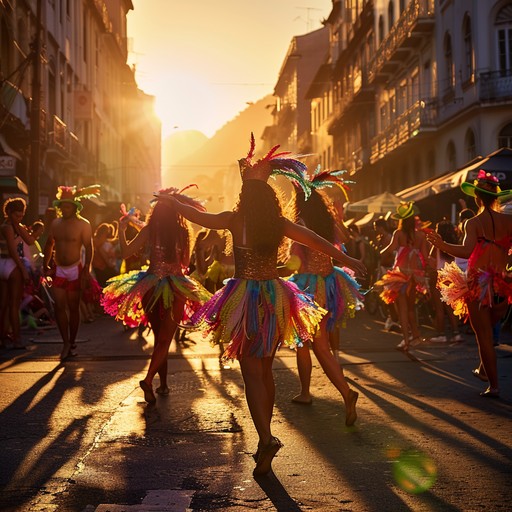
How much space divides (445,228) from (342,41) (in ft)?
145

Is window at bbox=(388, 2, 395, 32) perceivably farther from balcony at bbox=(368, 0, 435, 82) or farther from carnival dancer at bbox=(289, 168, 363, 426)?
carnival dancer at bbox=(289, 168, 363, 426)

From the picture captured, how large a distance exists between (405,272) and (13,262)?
4788 mm

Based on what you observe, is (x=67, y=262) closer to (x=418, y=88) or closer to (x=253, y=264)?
(x=253, y=264)

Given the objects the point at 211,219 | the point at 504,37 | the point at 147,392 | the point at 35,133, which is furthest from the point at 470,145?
the point at 211,219

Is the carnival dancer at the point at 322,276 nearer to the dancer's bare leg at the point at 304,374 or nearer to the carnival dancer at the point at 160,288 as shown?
the dancer's bare leg at the point at 304,374

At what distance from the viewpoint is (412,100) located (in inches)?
1421

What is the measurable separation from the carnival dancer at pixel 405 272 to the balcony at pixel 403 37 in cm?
2216

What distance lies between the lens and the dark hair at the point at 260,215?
5680mm

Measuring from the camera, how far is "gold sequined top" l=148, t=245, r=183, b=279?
837 cm

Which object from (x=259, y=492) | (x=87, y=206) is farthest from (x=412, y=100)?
(x=259, y=492)

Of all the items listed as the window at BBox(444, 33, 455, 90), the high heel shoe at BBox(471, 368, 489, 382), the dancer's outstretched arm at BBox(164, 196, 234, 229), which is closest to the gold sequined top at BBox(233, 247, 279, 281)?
the dancer's outstretched arm at BBox(164, 196, 234, 229)

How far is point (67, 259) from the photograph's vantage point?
36.2ft

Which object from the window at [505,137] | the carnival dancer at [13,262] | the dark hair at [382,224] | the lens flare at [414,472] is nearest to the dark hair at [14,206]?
the carnival dancer at [13,262]

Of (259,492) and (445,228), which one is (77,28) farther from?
(259,492)
